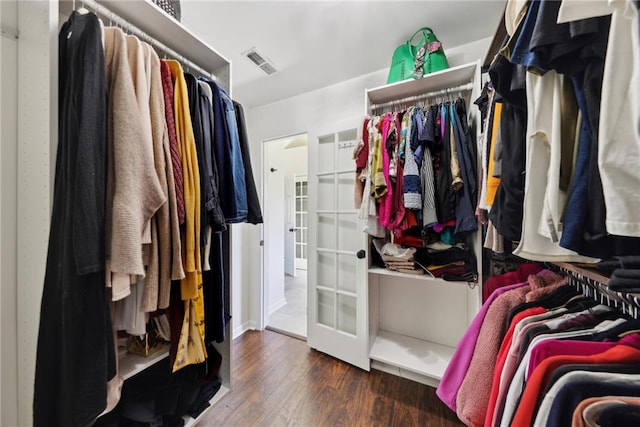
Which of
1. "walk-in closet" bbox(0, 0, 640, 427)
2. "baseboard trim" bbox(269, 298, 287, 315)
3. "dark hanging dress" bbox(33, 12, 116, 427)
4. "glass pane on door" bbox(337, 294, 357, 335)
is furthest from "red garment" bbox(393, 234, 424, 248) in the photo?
"baseboard trim" bbox(269, 298, 287, 315)

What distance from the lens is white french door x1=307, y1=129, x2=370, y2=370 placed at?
1.79 meters

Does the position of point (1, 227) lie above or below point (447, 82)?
below

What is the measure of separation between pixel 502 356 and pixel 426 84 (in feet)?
5.18

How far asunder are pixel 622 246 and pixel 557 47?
1.29ft

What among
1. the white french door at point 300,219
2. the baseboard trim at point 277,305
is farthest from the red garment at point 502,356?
the white french door at point 300,219

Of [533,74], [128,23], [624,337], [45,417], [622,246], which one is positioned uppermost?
[128,23]

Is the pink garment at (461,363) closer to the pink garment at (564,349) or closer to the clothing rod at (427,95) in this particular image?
the pink garment at (564,349)

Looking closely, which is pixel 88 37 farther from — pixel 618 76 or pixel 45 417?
pixel 618 76

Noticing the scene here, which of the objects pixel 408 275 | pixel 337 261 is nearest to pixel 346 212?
pixel 337 261

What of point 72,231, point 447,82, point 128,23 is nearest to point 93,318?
point 72,231

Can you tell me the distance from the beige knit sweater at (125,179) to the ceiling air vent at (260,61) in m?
1.19

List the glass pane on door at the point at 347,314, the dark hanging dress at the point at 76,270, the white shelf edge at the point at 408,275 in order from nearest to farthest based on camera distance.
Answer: the dark hanging dress at the point at 76,270, the white shelf edge at the point at 408,275, the glass pane on door at the point at 347,314

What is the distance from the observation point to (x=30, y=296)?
71 centimetres

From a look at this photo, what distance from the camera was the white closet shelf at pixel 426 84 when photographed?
1.42m
